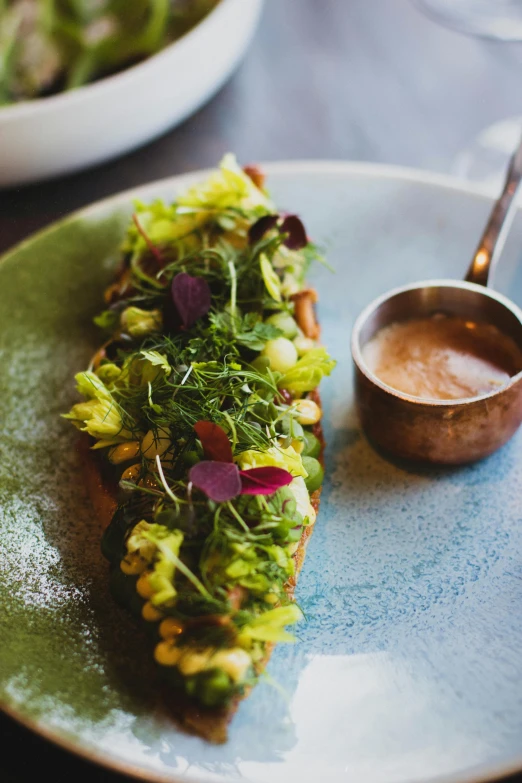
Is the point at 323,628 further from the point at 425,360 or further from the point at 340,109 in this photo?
the point at 340,109

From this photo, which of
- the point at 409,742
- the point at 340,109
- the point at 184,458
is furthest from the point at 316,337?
the point at 340,109

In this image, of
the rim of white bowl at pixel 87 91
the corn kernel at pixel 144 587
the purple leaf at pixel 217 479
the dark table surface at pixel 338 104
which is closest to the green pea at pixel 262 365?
the purple leaf at pixel 217 479

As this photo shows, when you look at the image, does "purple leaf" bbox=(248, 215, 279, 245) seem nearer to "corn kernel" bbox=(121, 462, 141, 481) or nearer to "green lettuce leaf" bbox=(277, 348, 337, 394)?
"green lettuce leaf" bbox=(277, 348, 337, 394)

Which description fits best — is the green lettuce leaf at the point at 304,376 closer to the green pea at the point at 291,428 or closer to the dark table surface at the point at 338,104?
the green pea at the point at 291,428

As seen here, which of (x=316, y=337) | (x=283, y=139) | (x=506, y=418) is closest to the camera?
(x=506, y=418)

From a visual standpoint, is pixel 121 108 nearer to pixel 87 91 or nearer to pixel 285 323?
pixel 87 91

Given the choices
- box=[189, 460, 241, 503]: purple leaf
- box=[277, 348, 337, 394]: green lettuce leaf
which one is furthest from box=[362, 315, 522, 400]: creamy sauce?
box=[189, 460, 241, 503]: purple leaf
